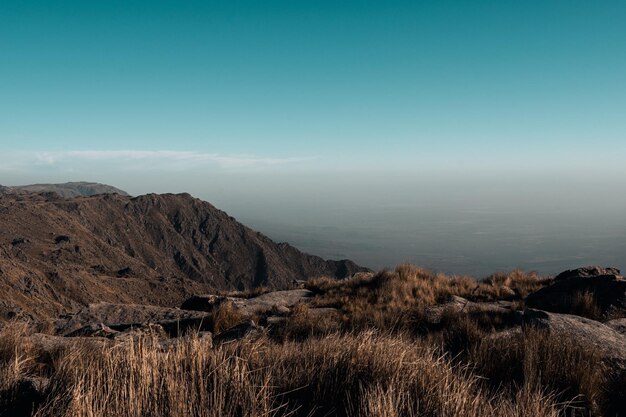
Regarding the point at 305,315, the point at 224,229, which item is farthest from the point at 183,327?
the point at 224,229

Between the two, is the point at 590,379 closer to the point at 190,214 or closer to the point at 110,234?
the point at 110,234

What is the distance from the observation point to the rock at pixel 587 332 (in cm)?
521

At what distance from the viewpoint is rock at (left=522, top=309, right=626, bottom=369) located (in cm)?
Result: 521

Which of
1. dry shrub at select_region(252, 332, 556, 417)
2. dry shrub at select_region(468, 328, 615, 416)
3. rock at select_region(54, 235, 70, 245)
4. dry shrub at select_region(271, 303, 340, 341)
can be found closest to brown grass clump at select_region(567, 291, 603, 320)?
dry shrub at select_region(468, 328, 615, 416)

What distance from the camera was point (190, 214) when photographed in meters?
169

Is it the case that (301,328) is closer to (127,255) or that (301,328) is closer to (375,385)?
(375,385)

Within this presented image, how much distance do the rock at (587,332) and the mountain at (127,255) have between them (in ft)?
151

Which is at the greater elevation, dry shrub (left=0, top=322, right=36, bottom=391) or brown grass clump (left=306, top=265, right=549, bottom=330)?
dry shrub (left=0, top=322, right=36, bottom=391)

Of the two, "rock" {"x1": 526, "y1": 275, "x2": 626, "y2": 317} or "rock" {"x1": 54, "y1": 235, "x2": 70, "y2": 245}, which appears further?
"rock" {"x1": 54, "y1": 235, "x2": 70, "y2": 245}

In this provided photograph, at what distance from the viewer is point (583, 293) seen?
930cm

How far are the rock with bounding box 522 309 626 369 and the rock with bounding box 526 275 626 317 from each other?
6.61 ft

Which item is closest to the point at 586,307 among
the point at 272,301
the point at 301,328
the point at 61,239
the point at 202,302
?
the point at 301,328

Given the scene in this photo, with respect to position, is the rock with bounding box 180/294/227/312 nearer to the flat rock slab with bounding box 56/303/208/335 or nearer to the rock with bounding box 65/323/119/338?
the flat rock slab with bounding box 56/303/208/335

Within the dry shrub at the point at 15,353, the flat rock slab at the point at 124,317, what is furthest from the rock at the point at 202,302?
the dry shrub at the point at 15,353
